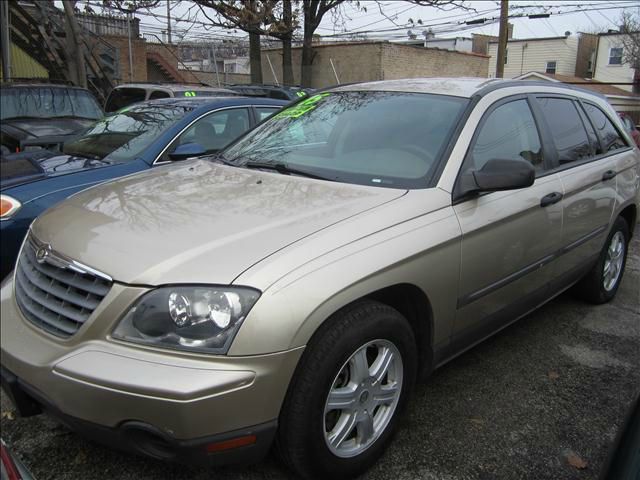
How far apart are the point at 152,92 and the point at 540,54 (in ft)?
131

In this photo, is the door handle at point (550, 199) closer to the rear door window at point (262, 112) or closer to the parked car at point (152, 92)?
the rear door window at point (262, 112)

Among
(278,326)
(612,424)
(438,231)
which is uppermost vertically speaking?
(438,231)

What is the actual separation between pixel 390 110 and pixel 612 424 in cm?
206

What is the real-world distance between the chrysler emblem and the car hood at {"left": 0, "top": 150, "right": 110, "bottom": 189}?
6.01ft

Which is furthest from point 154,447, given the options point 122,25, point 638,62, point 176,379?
point 638,62

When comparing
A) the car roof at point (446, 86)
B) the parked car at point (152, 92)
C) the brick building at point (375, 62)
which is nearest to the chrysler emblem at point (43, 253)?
the car roof at point (446, 86)

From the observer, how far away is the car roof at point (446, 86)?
3.25 meters

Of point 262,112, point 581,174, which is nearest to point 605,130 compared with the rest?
point 581,174

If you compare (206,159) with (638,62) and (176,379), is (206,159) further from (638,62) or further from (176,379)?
(638,62)

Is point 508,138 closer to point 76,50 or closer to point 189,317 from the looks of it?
point 189,317

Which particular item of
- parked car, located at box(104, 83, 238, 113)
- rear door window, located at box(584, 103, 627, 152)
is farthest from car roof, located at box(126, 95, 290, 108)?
rear door window, located at box(584, 103, 627, 152)

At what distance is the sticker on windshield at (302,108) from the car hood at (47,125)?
4481 millimetres

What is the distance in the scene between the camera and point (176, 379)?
6.10ft

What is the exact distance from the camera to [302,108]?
148 inches
